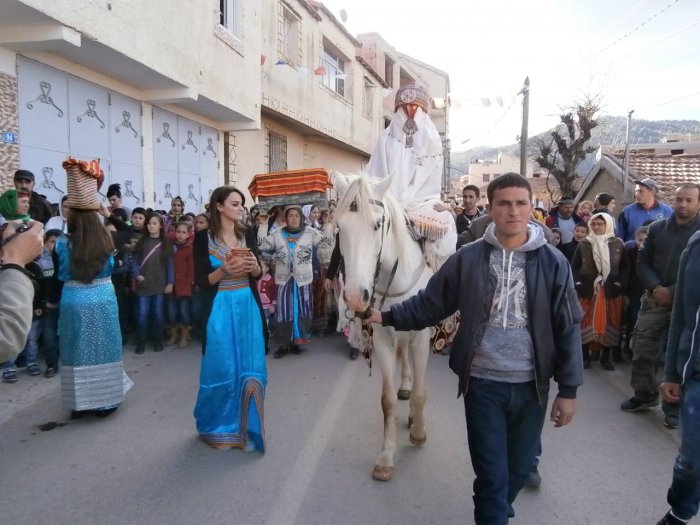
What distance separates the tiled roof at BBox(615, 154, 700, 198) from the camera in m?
11.9

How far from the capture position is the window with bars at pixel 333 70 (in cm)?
1770

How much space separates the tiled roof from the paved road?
28.7 ft

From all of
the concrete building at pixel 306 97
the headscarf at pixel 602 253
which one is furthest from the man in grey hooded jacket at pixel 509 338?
the concrete building at pixel 306 97

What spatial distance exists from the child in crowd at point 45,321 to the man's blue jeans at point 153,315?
1196 mm

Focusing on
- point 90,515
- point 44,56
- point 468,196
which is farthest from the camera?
point 468,196

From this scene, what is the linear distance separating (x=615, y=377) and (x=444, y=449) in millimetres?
3227

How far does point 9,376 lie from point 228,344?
3.21m

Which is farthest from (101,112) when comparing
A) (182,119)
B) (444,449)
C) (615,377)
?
(615,377)

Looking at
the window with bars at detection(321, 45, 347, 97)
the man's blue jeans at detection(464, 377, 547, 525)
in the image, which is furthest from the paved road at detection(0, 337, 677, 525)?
the window with bars at detection(321, 45, 347, 97)

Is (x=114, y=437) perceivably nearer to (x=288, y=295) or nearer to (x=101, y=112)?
(x=288, y=295)

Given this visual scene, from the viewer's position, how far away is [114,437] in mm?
4156

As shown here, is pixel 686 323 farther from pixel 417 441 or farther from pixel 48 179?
pixel 48 179

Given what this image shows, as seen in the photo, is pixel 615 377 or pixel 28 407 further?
pixel 615 377

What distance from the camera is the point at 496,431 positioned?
2.43 metres
